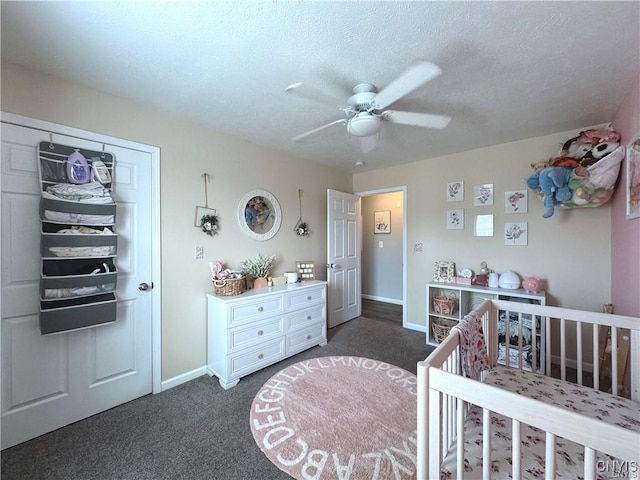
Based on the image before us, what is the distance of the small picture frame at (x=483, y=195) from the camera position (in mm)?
3041

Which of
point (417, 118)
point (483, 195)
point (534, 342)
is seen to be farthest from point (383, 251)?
point (417, 118)

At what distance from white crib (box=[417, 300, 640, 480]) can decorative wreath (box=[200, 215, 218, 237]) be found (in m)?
2.19

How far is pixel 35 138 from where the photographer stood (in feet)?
5.53

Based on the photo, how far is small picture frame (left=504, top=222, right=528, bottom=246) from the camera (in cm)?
284

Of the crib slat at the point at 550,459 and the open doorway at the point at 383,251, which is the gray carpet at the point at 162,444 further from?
the open doorway at the point at 383,251

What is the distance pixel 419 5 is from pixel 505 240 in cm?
265

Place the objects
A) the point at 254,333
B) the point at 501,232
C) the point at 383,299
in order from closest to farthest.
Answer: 1. the point at 254,333
2. the point at 501,232
3. the point at 383,299

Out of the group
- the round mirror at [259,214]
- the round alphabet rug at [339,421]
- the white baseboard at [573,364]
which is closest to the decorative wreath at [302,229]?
the round mirror at [259,214]

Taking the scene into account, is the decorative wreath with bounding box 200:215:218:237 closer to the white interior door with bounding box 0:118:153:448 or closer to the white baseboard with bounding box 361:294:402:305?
the white interior door with bounding box 0:118:153:448

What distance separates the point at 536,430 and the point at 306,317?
2097 mm

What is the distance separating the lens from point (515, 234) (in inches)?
114

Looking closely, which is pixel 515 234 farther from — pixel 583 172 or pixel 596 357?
pixel 596 357

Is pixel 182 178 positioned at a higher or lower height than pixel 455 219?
higher

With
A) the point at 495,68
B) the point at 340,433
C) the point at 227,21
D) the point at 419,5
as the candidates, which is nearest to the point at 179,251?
the point at 227,21
